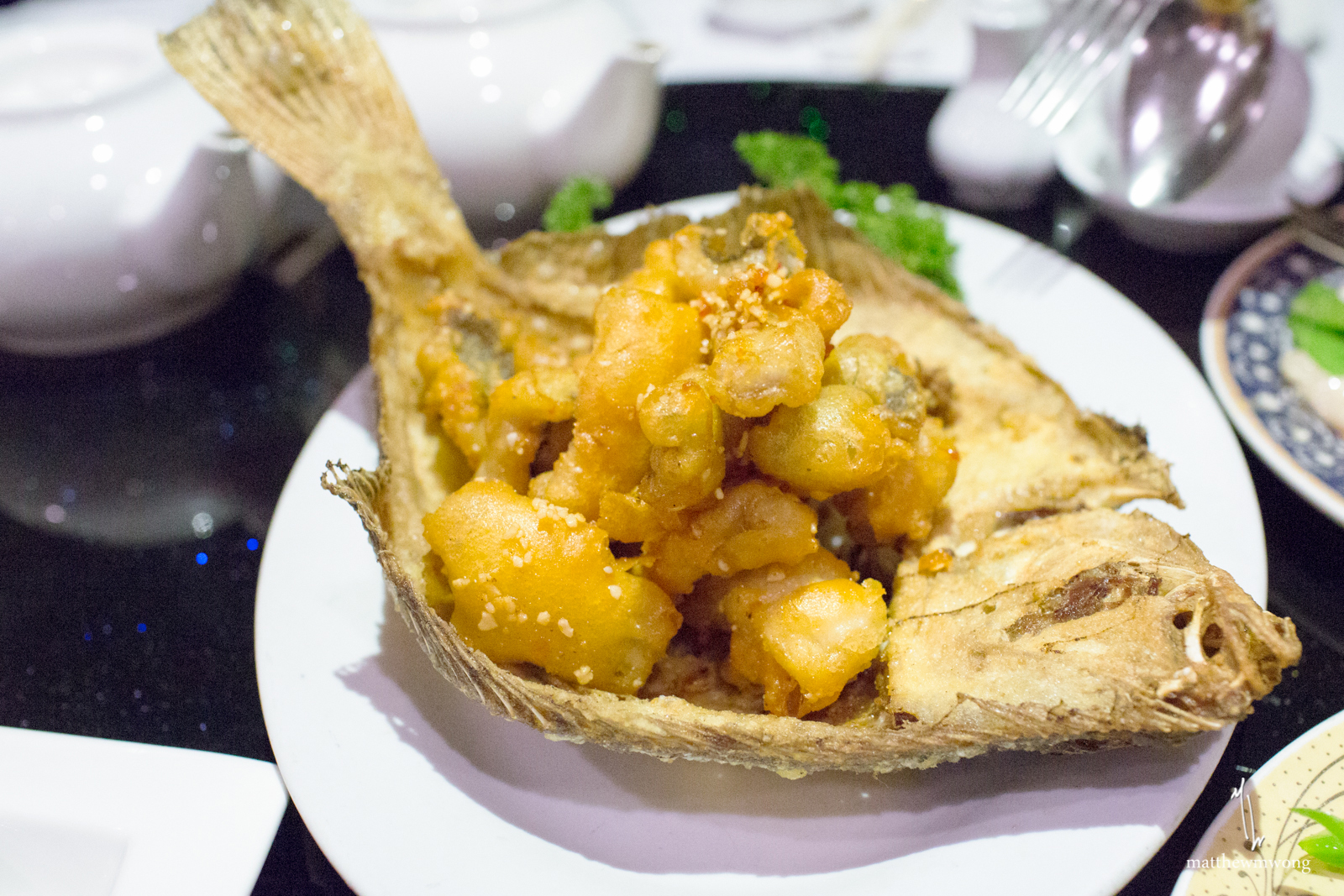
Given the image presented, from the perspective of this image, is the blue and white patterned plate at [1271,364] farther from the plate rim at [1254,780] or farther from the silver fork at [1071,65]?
the silver fork at [1071,65]

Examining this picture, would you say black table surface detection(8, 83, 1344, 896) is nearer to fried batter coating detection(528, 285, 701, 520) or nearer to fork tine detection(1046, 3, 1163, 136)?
fork tine detection(1046, 3, 1163, 136)

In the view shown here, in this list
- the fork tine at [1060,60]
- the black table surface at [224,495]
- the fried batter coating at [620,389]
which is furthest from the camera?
the fork tine at [1060,60]

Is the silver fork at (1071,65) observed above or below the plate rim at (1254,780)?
above

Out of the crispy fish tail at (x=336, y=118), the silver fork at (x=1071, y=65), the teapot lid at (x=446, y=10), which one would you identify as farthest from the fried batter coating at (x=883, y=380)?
the teapot lid at (x=446, y=10)

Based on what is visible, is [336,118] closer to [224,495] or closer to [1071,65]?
[224,495]

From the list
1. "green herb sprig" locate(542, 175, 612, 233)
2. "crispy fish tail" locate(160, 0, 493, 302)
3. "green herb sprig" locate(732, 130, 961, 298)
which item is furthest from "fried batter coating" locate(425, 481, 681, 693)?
"green herb sprig" locate(542, 175, 612, 233)

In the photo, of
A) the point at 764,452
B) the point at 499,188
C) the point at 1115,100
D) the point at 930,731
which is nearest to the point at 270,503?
the point at 499,188
